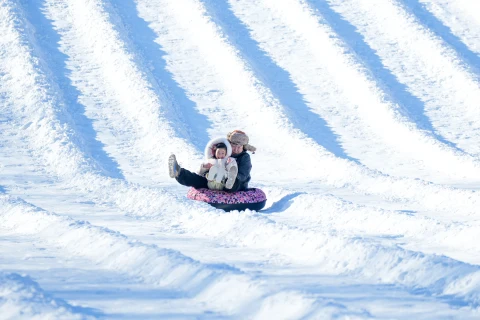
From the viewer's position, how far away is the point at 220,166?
7.11 meters

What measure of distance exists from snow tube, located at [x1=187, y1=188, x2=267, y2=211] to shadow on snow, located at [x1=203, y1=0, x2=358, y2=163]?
5.27 meters

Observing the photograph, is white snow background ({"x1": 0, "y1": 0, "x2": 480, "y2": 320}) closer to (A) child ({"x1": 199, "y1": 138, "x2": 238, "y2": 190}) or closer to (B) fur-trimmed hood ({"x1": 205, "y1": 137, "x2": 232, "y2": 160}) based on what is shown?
(A) child ({"x1": 199, "y1": 138, "x2": 238, "y2": 190})

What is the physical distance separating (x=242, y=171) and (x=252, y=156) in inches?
192

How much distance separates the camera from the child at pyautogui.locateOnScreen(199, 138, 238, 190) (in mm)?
7020

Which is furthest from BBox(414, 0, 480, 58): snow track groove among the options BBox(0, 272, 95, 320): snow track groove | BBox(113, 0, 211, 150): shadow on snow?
BBox(0, 272, 95, 320): snow track groove

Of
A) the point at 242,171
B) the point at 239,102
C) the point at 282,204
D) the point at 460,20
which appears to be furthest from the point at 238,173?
the point at 460,20

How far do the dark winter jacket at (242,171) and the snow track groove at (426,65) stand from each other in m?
6.61

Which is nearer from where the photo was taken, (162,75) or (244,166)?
(244,166)

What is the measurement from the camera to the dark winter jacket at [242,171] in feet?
23.7

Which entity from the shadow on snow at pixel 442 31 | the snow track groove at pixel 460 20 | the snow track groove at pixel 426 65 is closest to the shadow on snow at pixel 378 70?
the snow track groove at pixel 426 65

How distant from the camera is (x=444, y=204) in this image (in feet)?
24.3

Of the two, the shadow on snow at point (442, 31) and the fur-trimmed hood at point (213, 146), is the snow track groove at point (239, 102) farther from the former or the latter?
the shadow on snow at point (442, 31)

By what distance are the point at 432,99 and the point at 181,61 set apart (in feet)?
19.6

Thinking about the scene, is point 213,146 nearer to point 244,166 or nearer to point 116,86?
point 244,166
